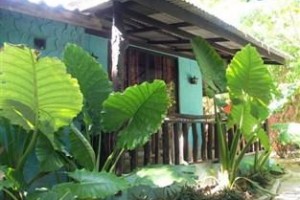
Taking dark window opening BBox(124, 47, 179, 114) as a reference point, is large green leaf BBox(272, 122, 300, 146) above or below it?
below

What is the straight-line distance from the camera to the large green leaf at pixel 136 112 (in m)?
4.90

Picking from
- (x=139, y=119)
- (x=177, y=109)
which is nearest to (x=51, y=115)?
(x=139, y=119)

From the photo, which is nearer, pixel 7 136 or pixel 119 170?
pixel 7 136

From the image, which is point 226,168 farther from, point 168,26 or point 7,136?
point 7,136

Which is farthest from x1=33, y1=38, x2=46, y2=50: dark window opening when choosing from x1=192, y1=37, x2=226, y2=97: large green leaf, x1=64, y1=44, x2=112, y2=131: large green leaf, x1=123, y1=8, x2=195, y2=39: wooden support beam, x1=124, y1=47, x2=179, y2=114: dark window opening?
x1=124, y1=47, x2=179, y2=114: dark window opening

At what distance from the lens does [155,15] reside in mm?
6285

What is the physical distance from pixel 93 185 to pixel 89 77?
1524 millimetres

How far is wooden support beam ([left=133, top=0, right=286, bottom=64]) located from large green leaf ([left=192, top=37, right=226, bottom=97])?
0.32m

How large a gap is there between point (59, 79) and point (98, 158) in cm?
178

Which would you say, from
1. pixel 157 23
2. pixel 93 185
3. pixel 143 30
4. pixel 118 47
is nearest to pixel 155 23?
pixel 157 23

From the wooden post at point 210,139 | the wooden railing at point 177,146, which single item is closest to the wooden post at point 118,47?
the wooden railing at point 177,146

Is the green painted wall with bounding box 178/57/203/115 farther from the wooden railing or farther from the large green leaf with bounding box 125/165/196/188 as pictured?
the large green leaf with bounding box 125/165/196/188

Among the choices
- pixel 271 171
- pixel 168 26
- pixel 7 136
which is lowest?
pixel 271 171

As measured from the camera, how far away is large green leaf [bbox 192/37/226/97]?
713cm
